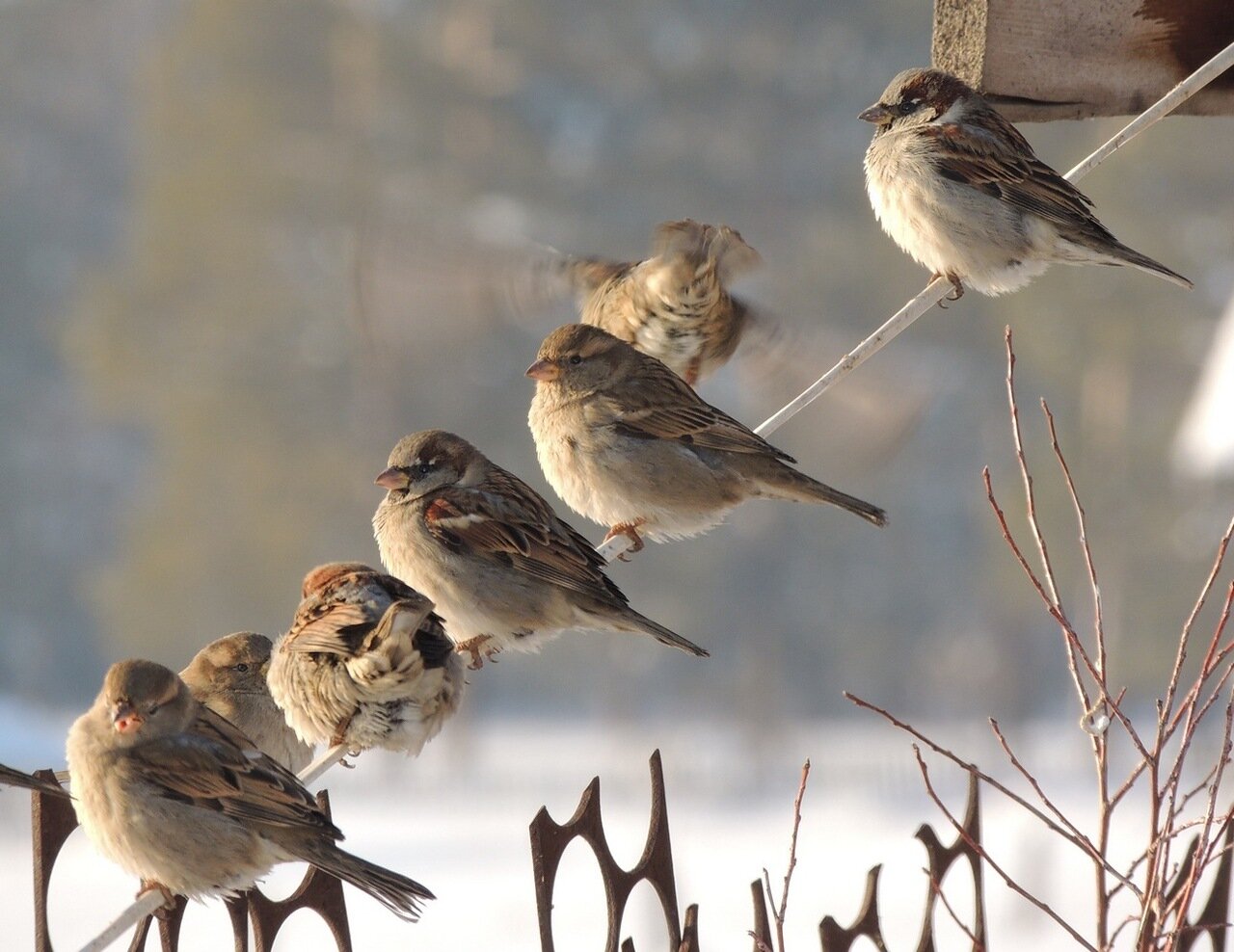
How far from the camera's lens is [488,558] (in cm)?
344

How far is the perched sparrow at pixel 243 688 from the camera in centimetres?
391

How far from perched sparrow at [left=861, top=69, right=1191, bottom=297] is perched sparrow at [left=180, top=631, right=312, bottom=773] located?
169cm

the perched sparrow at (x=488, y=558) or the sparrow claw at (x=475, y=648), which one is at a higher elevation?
the perched sparrow at (x=488, y=558)

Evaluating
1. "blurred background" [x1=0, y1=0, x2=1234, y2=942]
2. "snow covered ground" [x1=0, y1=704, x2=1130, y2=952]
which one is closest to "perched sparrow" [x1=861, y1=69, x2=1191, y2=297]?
"snow covered ground" [x1=0, y1=704, x2=1130, y2=952]

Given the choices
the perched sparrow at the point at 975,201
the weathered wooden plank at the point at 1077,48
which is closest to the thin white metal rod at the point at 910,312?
the weathered wooden plank at the point at 1077,48

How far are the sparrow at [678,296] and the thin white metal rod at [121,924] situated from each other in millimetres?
2255

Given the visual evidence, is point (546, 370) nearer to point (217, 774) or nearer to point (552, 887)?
point (217, 774)

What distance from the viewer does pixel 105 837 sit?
2.83m

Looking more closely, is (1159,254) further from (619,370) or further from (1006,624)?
(619,370)

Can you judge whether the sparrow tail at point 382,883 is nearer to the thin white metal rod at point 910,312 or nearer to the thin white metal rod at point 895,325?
the thin white metal rod at point 895,325

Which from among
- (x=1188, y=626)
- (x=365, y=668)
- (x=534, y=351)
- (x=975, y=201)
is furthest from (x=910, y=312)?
(x=534, y=351)

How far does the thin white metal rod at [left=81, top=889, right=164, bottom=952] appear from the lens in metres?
1.87

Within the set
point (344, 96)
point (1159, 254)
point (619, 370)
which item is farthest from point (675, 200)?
point (619, 370)

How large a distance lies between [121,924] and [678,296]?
2375 mm
